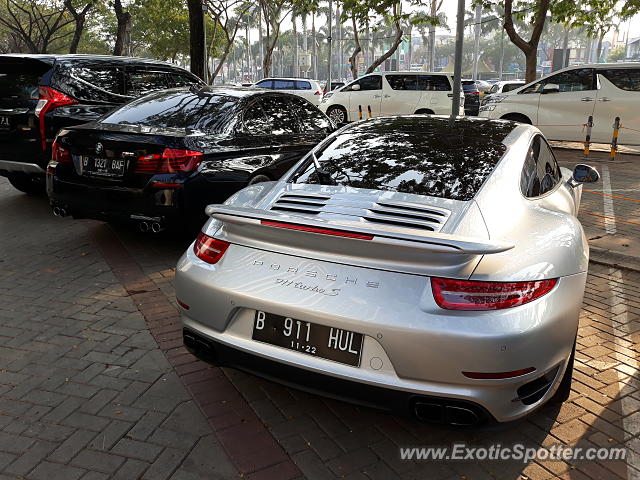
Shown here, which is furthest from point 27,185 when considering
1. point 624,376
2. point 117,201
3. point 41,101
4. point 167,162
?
point 624,376

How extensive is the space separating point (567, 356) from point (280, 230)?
145 cm

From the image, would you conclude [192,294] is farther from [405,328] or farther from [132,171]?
[132,171]

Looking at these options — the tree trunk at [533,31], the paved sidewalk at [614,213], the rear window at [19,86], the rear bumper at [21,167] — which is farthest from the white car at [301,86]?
the rear bumper at [21,167]

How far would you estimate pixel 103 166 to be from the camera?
16.9 feet

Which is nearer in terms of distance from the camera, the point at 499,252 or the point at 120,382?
the point at 499,252

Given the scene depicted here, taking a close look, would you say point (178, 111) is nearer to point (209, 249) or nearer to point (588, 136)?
point (209, 249)

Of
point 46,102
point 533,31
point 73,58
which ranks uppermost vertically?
point 533,31

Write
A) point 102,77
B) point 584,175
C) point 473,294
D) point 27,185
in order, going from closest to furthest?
point 473,294 → point 584,175 → point 102,77 → point 27,185

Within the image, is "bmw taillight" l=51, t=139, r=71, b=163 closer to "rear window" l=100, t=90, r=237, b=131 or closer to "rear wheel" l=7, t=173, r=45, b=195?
"rear window" l=100, t=90, r=237, b=131

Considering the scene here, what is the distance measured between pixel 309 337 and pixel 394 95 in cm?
1571

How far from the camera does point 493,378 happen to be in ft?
7.43

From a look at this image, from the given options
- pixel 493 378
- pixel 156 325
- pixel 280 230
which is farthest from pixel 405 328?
pixel 156 325

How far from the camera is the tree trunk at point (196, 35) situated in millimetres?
12602
